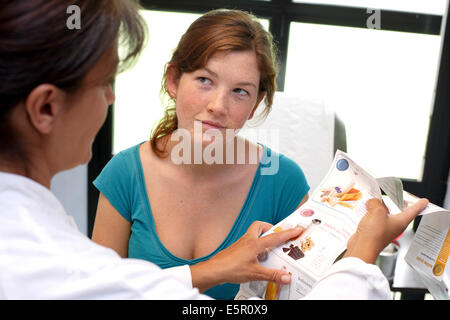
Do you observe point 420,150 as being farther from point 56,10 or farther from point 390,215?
point 56,10

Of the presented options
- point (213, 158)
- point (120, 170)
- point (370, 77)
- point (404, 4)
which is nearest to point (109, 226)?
point (120, 170)

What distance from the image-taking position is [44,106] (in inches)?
21.2

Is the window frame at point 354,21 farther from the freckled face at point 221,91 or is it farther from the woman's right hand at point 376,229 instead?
the woman's right hand at point 376,229

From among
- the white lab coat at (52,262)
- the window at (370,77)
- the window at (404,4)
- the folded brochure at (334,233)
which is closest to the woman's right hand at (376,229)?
the folded brochure at (334,233)

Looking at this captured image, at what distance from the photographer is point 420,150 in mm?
2117

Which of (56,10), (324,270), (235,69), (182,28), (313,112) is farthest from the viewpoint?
(182,28)

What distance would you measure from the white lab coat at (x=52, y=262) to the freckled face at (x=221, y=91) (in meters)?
0.51

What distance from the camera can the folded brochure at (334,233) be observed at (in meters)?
0.77

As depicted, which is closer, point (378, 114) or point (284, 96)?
point (284, 96)

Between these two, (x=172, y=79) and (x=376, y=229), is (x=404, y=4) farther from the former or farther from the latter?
(x=376, y=229)

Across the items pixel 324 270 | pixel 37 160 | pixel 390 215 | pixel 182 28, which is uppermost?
pixel 182 28

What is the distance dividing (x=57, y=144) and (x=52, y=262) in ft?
0.61
